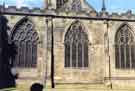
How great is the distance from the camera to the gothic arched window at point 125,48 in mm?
26078

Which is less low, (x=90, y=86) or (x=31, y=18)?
(x=31, y=18)

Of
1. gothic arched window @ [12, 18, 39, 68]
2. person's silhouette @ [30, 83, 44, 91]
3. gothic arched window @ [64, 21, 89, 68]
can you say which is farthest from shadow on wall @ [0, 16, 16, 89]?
person's silhouette @ [30, 83, 44, 91]

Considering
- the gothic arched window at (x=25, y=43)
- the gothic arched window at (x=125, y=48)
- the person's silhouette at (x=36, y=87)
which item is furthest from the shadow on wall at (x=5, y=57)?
the person's silhouette at (x=36, y=87)

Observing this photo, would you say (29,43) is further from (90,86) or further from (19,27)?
(90,86)

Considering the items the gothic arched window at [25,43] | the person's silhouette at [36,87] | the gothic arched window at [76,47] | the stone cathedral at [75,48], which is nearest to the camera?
the person's silhouette at [36,87]

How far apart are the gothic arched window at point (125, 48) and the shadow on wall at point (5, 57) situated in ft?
33.9

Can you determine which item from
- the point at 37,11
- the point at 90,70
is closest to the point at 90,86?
the point at 90,70

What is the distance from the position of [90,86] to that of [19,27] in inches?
346

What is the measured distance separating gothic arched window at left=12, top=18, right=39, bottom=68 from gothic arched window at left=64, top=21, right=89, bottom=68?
Result: 3.14 metres

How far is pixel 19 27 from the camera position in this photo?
24891 millimetres

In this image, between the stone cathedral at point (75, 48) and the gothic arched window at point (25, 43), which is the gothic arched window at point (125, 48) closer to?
the stone cathedral at point (75, 48)

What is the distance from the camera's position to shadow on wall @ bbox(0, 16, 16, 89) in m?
23.2

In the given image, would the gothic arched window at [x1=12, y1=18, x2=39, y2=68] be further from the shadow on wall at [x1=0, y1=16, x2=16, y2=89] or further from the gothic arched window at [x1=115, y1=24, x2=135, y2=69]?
the gothic arched window at [x1=115, y1=24, x2=135, y2=69]

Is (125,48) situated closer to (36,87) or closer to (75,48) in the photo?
(75,48)
